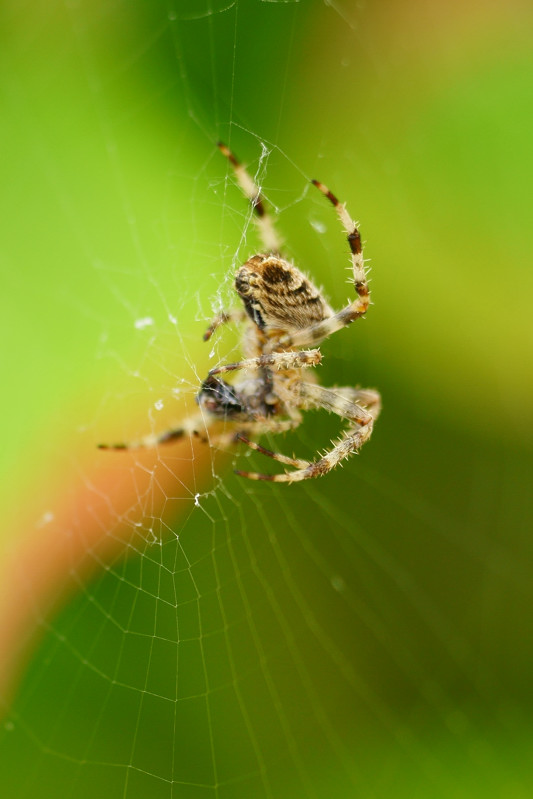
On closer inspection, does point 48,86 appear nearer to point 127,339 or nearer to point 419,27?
point 127,339

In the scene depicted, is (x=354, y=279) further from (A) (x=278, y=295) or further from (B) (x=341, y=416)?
(B) (x=341, y=416)

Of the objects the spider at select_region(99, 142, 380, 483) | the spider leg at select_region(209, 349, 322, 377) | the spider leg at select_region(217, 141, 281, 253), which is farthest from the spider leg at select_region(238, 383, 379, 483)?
the spider leg at select_region(217, 141, 281, 253)

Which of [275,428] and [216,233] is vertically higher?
[216,233]

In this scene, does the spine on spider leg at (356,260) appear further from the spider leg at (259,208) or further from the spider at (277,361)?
the spider leg at (259,208)

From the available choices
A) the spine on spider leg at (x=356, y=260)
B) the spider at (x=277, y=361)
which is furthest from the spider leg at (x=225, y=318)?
the spine on spider leg at (x=356, y=260)

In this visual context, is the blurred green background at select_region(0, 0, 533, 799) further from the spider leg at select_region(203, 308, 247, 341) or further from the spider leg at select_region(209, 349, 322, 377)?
the spider leg at select_region(209, 349, 322, 377)

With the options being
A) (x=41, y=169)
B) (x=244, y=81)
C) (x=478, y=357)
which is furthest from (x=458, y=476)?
(x=41, y=169)

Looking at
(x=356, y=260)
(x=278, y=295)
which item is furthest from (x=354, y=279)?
(x=278, y=295)
